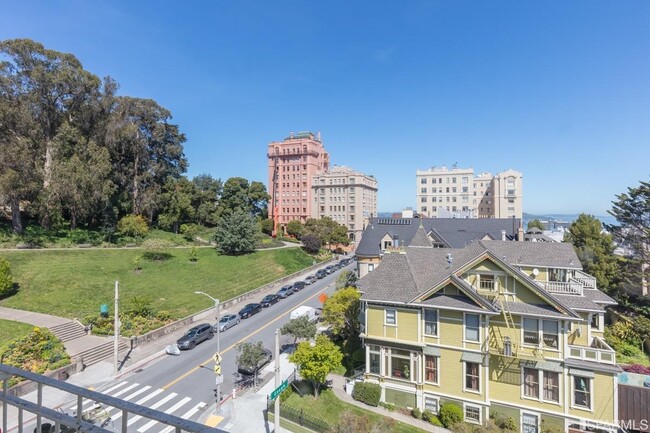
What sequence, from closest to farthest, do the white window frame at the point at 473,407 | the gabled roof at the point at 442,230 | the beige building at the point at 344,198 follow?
the white window frame at the point at 473,407
the gabled roof at the point at 442,230
the beige building at the point at 344,198

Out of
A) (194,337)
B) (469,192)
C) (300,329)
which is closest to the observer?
(300,329)

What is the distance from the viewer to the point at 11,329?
2552 cm

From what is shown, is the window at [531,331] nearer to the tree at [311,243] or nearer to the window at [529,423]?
the window at [529,423]

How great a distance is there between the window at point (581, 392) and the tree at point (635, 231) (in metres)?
23.3

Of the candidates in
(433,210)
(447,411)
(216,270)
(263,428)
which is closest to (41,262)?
(216,270)

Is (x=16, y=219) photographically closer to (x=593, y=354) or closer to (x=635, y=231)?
(x=593, y=354)

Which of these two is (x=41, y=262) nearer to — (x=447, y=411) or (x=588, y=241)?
(x=447, y=411)

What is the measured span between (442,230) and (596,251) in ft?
54.8

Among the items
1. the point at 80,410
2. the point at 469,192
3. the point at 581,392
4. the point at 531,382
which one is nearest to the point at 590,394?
the point at 581,392

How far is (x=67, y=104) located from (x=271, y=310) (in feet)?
125

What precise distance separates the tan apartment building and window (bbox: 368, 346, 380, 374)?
80032 mm

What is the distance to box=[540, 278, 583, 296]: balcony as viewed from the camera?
20766 millimetres

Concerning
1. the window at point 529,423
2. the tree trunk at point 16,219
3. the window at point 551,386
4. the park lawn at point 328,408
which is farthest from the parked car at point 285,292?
the tree trunk at point 16,219

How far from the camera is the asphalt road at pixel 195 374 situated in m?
21.1
